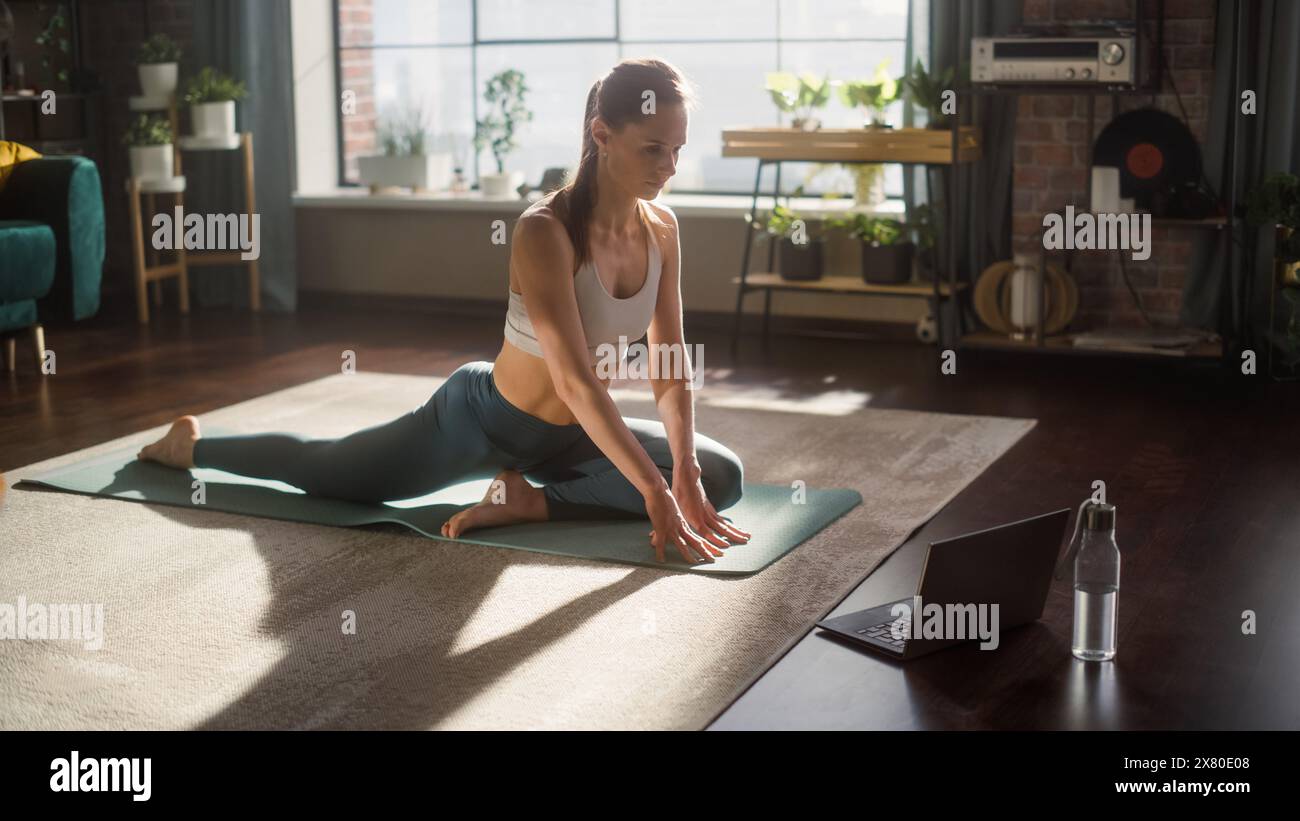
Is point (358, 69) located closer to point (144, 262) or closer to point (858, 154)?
point (144, 262)

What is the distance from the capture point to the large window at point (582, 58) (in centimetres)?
556

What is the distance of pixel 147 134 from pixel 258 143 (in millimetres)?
470

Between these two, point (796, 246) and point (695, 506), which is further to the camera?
point (796, 246)

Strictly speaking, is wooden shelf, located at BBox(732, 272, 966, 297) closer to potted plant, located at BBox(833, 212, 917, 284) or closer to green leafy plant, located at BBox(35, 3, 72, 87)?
potted plant, located at BBox(833, 212, 917, 284)

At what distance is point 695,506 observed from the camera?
271 centimetres

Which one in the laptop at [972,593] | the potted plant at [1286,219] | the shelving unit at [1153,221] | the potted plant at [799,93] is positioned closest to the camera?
the laptop at [972,593]

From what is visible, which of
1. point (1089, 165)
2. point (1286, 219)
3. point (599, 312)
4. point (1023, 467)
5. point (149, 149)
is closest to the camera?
point (599, 312)

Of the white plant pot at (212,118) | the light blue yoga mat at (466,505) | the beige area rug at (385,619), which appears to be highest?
the white plant pot at (212,118)

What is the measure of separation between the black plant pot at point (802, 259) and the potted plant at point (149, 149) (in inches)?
103

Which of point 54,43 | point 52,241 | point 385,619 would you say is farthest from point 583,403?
point 54,43

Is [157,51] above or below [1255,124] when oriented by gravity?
above

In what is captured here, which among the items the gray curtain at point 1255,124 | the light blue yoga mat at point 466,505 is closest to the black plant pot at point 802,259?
the gray curtain at point 1255,124

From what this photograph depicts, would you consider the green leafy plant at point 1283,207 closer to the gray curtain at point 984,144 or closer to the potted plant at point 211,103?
the gray curtain at point 984,144

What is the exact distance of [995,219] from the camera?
495 cm
